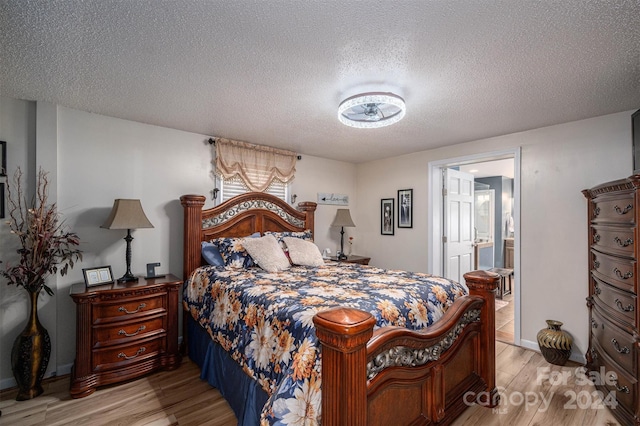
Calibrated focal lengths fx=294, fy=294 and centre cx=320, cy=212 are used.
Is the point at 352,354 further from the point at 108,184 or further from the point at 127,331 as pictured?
the point at 108,184

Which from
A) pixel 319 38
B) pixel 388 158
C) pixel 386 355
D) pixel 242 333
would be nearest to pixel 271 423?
pixel 386 355

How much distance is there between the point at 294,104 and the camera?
99.3 inches

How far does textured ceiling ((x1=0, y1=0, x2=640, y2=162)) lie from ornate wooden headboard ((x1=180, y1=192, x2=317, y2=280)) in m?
0.99

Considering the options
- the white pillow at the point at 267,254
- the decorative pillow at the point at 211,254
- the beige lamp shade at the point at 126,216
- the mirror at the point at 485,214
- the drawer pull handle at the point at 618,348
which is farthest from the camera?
the mirror at the point at 485,214

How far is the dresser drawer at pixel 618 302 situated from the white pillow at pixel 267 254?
105 inches

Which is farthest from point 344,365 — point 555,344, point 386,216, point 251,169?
point 386,216

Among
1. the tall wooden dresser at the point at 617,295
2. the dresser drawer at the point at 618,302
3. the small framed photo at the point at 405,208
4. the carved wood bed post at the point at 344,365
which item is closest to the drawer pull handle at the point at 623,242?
the tall wooden dresser at the point at 617,295

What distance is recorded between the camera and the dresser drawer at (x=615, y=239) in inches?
80.6

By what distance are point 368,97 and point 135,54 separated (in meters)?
1.50

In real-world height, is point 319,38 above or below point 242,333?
above

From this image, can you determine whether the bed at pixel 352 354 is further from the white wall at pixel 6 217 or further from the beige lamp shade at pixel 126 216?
the white wall at pixel 6 217

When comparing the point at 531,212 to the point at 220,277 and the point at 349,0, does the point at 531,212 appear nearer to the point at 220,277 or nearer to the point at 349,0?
the point at 349,0

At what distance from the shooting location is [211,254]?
10.2 feet

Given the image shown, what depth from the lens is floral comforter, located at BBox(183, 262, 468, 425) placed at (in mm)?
1345
